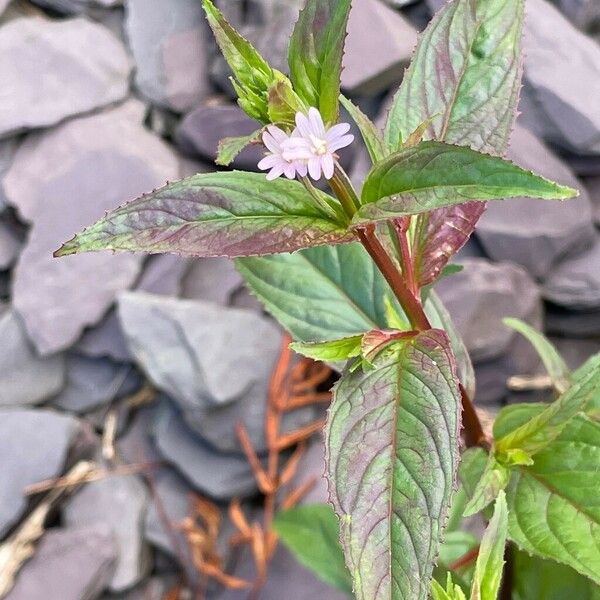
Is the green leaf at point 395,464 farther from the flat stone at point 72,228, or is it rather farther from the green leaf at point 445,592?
the flat stone at point 72,228

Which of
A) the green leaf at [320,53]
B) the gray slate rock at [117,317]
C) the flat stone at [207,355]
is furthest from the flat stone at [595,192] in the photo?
the green leaf at [320,53]

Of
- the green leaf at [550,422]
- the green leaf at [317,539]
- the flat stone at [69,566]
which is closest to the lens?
the green leaf at [550,422]

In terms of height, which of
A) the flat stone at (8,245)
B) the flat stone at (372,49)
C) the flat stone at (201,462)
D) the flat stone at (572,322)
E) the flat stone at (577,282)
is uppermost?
Result: the flat stone at (372,49)

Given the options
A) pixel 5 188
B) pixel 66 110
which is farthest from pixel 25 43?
pixel 5 188

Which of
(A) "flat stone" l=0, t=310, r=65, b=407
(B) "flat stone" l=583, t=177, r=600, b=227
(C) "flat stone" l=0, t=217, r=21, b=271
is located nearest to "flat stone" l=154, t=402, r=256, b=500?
(A) "flat stone" l=0, t=310, r=65, b=407

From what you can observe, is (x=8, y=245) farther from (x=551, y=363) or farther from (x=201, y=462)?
(x=551, y=363)

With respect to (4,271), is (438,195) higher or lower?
higher

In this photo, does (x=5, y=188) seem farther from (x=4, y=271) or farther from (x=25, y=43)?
(x=25, y=43)
